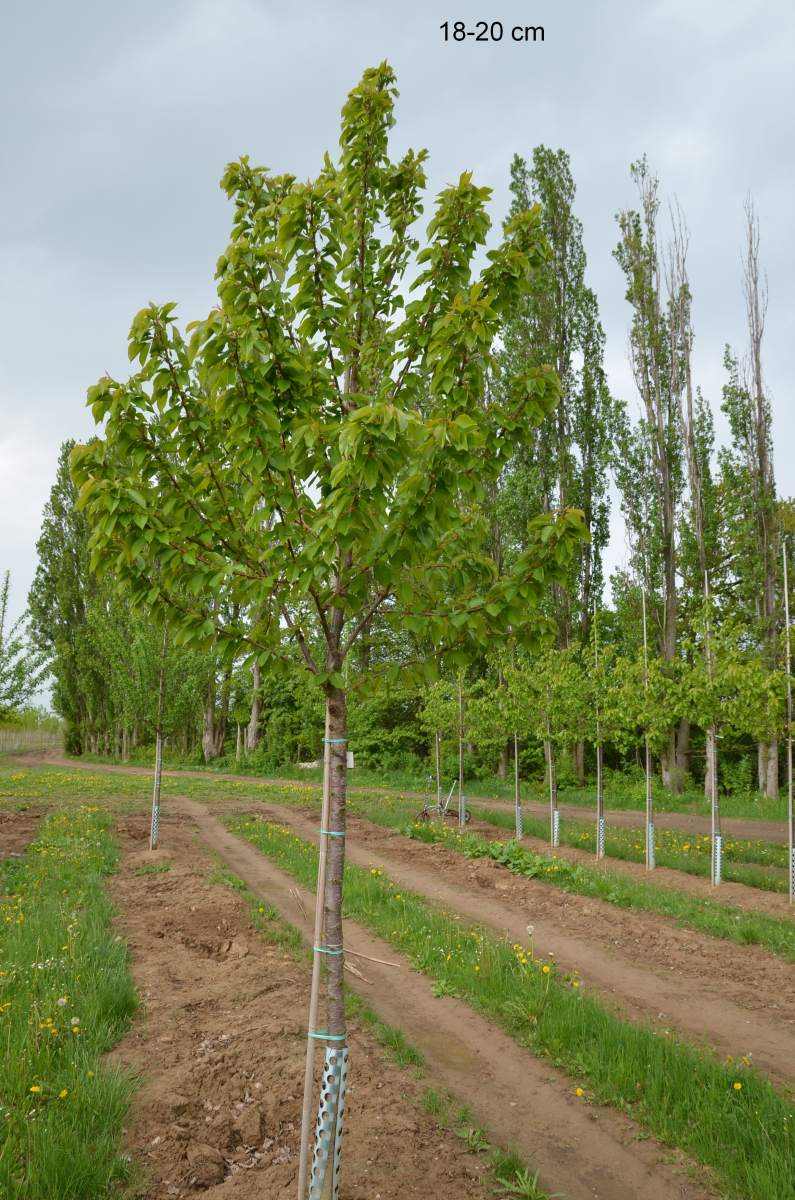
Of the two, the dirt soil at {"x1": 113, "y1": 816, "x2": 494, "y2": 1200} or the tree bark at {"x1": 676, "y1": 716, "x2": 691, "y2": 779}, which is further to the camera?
the tree bark at {"x1": 676, "y1": 716, "x2": 691, "y2": 779}

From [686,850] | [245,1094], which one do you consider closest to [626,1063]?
[245,1094]

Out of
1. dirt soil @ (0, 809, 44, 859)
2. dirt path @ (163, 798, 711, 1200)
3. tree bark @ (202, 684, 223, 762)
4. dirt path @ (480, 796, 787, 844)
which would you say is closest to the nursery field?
dirt path @ (163, 798, 711, 1200)

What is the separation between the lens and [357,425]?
2.89 metres

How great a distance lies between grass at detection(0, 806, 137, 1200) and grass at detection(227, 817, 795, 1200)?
297cm

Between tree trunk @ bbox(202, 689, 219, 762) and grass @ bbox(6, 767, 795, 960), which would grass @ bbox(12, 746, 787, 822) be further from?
grass @ bbox(6, 767, 795, 960)

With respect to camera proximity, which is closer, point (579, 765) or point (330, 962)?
point (330, 962)

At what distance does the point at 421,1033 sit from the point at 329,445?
489cm

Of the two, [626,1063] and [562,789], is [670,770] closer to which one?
[562,789]

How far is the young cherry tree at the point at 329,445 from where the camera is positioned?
3.30 m

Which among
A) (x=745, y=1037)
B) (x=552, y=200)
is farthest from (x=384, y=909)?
(x=552, y=200)

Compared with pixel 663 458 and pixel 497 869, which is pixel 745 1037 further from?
pixel 663 458

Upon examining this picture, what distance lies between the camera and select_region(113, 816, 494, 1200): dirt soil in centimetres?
388

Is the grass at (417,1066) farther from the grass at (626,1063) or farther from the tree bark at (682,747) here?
the tree bark at (682,747)

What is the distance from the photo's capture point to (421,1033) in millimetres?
5992
